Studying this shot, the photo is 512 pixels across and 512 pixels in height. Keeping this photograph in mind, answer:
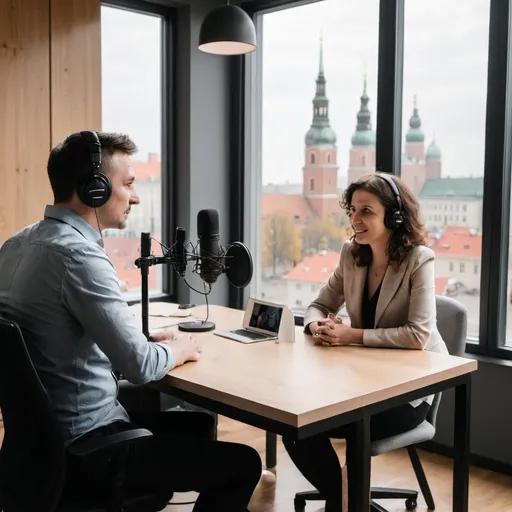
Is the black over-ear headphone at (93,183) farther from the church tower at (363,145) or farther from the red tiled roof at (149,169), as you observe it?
the red tiled roof at (149,169)

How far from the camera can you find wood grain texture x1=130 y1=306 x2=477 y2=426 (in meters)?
1.83

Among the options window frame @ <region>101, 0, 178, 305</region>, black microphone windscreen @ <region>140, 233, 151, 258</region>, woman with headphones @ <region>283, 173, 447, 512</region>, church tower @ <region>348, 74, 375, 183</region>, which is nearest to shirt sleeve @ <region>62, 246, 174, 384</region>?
black microphone windscreen @ <region>140, 233, 151, 258</region>

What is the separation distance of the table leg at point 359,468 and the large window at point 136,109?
2.62 metres

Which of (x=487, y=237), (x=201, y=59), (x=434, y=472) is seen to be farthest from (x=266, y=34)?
(x=434, y=472)

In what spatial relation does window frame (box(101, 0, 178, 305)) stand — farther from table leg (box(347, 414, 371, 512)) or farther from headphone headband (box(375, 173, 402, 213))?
table leg (box(347, 414, 371, 512))

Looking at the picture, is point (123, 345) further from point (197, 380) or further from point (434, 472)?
point (434, 472)

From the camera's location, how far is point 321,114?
423 cm

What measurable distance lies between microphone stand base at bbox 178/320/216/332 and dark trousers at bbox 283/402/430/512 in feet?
1.83

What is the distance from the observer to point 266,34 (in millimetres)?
4559

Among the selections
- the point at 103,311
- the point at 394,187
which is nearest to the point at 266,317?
the point at 394,187

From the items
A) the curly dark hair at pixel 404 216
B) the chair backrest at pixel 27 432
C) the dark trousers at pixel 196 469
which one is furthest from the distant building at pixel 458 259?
the chair backrest at pixel 27 432

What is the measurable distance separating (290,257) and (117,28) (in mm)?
1760

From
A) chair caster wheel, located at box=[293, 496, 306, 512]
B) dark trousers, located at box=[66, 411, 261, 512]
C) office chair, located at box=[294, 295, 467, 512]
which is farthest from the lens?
chair caster wheel, located at box=[293, 496, 306, 512]

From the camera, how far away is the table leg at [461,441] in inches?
91.5
